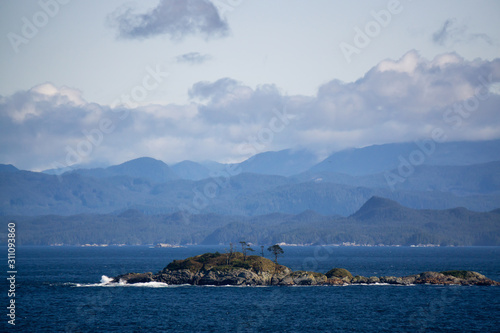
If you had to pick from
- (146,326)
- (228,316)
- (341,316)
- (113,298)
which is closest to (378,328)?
(341,316)

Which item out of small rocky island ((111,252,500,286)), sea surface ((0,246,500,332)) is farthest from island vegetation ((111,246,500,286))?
sea surface ((0,246,500,332))

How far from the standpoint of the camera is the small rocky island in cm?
16350

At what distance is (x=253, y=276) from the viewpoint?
162625mm

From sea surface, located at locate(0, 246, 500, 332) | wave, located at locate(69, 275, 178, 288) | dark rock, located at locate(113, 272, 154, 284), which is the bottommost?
sea surface, located at locate(0, 246, 500, 332)

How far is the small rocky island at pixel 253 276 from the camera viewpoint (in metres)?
164

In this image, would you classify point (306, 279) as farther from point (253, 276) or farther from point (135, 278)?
point (135, 278)

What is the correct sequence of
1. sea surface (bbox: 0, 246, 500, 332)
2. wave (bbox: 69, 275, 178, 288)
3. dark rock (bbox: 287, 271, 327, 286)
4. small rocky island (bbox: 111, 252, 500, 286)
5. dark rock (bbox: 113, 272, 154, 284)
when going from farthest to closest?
dark rock (bbox: 113, 272, 154, 284) → dark rock (bbox: 287, 271, 327, 286) → small rocky island (bbox: 111, 252, 500, 286) → wave (bbox: 69, 275, 178, 288) → sea surface (bbox: 0, 246, 500, 332)

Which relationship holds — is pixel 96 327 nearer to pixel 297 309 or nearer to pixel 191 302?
pixel 191 302

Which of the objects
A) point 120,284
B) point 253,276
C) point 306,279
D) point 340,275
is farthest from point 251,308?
point 120,284

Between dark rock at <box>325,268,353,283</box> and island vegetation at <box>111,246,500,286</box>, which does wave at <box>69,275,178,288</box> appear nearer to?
island vegetation at <box>111,246,500,286</box>

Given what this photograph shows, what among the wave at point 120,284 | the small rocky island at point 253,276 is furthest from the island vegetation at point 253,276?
the wave at point 120,284

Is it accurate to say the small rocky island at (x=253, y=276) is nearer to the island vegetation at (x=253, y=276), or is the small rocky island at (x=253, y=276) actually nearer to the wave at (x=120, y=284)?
the island vegetation at (x=253, y=276)

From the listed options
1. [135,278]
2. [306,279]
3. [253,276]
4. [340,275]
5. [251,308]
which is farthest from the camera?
[340,275]

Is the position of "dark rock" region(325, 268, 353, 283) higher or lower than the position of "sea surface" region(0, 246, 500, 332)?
higher
